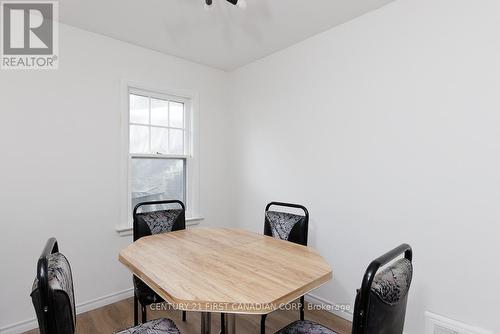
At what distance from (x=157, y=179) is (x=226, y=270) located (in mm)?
1920

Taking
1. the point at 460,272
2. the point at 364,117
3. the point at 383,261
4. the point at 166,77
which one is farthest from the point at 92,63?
the point at 460,272

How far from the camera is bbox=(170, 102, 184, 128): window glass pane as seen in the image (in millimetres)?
3146

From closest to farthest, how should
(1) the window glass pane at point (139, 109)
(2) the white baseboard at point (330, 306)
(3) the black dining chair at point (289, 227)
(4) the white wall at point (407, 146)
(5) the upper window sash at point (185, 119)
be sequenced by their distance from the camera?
(4) the white wall at point (407, 146) < (3) the black dining chair at point (289, 227) < (2) the white baseboard at point (330, 306) < (1) the window glass pane at point (139, 109) < (5) the upper window sash at point (185, 119)

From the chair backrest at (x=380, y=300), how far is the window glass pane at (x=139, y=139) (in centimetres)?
252

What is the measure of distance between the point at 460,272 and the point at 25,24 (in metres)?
3.62

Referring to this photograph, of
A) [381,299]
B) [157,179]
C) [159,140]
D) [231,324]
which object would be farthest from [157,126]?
[381,299]

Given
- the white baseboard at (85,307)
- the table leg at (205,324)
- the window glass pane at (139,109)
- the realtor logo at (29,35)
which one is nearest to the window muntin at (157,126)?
the window glass pane at (139,109)

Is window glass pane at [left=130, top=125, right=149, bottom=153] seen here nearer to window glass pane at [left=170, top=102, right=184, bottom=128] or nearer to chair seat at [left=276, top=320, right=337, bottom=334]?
window glass pane at [left=170, top=102, right=184, bottom=128]

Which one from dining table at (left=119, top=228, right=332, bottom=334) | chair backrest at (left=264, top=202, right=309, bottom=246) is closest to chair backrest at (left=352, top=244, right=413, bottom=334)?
dining table at (left=119, top=228, right=332, bottom=334)

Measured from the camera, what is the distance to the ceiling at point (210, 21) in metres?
2.09

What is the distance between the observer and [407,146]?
6.47 feet

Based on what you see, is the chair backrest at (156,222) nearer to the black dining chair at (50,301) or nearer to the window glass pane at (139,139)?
the window glass pane at (139,139)

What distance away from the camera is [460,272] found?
1747 millimetres

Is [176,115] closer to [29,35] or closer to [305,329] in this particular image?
[29,35]
